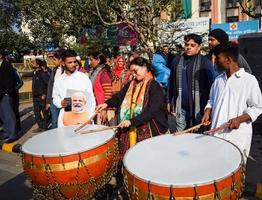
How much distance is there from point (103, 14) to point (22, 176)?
403 inches

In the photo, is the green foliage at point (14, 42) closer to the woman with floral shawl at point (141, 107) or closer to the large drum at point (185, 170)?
the woman with floral shawl at point (141, 107)

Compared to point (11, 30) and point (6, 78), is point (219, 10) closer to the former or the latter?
point (11, 30)

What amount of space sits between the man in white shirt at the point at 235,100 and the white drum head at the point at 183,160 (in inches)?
14.7

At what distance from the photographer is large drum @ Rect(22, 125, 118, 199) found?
3.03 metres

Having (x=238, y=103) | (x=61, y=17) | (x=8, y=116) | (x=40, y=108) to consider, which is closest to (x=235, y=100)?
(x=238, y=103)

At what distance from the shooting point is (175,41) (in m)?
13.4

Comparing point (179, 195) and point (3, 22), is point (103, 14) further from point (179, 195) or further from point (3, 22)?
point (3, 22)

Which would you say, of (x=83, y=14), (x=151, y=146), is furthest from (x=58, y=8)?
(x=151, y=146)

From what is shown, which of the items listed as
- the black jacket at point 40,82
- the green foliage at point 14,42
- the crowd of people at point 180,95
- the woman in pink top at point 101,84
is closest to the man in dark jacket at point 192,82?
the crowd of people at point 180,95

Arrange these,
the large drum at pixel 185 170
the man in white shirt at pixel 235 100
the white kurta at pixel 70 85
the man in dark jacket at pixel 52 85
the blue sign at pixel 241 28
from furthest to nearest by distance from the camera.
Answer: the blue sign at pixel 241 28
the man in dark jacket at pixel 52 85
the white kurta at pixel 70 85
the man in white shirt at pixel 235 100
the large drum at pixel 185 170

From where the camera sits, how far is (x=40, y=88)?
27.0 feet

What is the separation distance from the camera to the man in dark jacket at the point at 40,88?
8.18 m

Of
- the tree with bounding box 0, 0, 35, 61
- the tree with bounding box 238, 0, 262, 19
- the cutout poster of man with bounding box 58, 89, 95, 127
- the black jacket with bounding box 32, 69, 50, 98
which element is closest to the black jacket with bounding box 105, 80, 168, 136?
the cutout poster of man with bounding box 58, 89, 95, 127

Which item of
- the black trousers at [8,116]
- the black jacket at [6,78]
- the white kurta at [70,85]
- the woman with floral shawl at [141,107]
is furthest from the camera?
the black trousers at [8,116]
